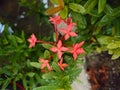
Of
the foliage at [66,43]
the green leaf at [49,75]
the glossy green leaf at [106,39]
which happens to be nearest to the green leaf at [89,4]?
the foliage at [66,43]

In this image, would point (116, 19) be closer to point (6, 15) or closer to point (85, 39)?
point (85, 39)

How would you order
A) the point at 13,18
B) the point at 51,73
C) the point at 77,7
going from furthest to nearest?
the point at 13,18 → the point at 51,73 → the point at 77,7

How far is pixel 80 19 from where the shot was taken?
4.54ft

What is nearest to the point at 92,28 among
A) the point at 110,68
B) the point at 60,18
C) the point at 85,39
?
the point at 85,39

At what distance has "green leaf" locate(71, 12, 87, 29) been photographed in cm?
137

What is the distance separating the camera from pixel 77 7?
1287 mm

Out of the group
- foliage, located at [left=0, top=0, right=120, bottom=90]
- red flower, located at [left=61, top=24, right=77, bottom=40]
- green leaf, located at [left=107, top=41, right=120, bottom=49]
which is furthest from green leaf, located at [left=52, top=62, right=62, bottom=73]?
green leaf, located at [left=107, top=41, right=120, bottom=49]

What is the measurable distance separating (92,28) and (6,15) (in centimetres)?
114

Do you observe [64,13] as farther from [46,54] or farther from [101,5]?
[46,54]

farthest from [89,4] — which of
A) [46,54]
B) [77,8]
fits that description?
[46,54]

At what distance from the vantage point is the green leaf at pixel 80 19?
4.48 feet

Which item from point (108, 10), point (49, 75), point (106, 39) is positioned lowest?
point (49, 75)

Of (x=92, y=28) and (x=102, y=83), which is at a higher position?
(x=92, y=28)

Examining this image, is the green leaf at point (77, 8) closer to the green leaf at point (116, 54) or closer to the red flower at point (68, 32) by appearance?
the red flower at point (68, 32)
